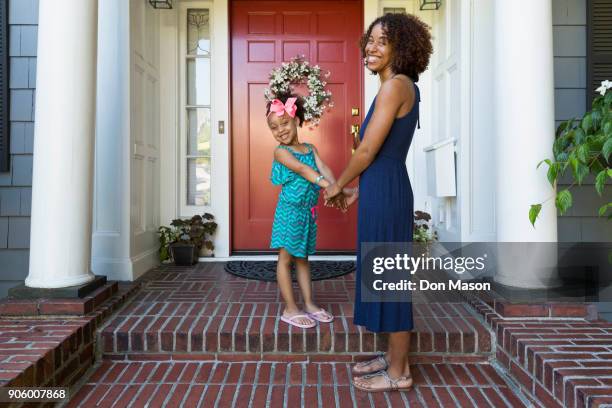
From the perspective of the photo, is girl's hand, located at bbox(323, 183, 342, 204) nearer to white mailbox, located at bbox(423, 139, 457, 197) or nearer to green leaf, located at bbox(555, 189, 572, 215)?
green leaf, located at bbox(555, 189, 572, 215)

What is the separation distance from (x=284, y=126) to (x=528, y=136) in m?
1.17

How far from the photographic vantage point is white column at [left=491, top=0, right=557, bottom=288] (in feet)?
7.00

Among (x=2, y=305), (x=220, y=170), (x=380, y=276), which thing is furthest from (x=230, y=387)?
(x=220, y=170)

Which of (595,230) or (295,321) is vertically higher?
(595,230)

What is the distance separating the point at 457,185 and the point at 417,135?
0.81 m

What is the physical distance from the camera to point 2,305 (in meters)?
2.07

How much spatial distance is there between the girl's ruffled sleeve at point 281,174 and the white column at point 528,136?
106 cm

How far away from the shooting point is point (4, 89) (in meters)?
2.89

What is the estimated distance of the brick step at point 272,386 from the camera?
1712mm

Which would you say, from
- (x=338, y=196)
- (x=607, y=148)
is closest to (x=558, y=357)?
(x=607, y=148)

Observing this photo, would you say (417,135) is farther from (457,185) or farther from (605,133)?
(605,133)

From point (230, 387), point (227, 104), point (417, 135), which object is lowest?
point (230, 387)

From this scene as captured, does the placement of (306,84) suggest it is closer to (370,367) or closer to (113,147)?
(113,147)

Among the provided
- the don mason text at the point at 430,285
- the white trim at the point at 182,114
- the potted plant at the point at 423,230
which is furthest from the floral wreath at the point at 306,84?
the don mason text at the point at 430,285
